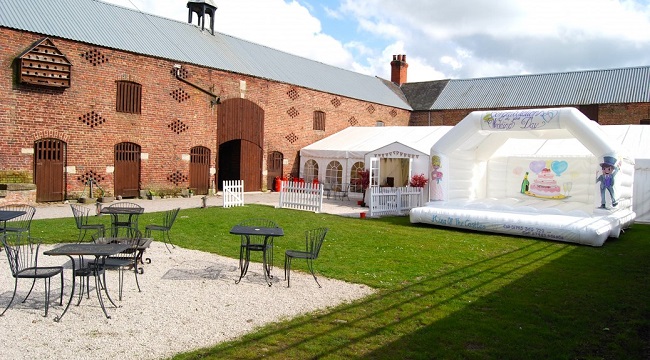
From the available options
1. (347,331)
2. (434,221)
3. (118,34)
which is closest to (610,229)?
(434,221)

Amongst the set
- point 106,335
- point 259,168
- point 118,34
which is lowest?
point 106,335

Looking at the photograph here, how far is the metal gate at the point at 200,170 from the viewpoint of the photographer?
2021 cm

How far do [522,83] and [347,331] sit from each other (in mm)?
28888

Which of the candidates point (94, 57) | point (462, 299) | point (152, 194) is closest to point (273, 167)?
point (152, 194)

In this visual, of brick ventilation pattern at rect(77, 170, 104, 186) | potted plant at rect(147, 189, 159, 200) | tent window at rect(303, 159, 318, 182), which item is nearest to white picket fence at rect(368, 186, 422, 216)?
tent window at rect(303, 159, 318, 182)

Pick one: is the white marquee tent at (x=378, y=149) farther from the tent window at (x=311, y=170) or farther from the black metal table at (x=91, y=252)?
the black metal table at (x=91, y=252)

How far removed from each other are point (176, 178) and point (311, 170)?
7022mm

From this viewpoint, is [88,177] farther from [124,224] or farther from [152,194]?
[124,224]

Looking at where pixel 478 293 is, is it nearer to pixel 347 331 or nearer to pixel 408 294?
pixel 408 294

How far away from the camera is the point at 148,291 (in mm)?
6621

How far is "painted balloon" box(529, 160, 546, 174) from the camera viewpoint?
1641 centimetres

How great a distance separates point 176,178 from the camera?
1961 centimetres

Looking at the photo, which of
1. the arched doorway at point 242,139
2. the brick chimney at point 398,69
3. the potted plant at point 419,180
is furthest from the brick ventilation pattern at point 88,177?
the brick chimney at point 398,69

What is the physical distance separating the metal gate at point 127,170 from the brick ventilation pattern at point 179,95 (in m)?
2.47
